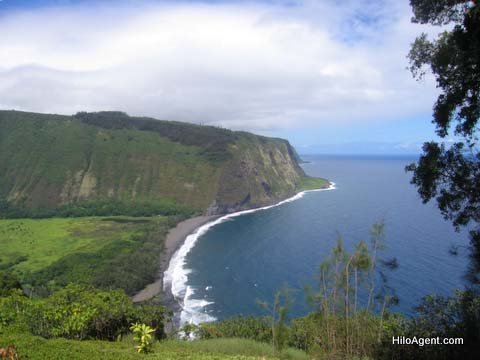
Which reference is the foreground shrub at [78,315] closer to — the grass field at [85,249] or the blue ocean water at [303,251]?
the blue ocean water at [303,251]

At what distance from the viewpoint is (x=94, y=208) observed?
5901 inches

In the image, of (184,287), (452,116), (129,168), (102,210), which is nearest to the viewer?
(452,116)

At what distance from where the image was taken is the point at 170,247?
100688 millimetres

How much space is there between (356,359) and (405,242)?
73617 millimetres

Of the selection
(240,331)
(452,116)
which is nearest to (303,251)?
(240,331)

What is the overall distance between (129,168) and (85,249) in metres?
79.0

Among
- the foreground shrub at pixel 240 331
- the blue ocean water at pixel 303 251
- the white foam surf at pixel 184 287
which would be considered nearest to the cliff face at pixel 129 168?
the blue ocean water at pixel 303 251

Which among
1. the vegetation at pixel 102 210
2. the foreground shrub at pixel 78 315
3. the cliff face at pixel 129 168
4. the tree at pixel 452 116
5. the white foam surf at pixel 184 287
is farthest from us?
the cliff face at pixel 129 168

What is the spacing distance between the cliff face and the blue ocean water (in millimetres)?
25691

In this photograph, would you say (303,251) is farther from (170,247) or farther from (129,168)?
(129,168)

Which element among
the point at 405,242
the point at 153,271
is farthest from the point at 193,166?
the point at 405,242

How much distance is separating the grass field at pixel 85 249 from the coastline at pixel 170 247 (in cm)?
160

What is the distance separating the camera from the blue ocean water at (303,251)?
196 feet

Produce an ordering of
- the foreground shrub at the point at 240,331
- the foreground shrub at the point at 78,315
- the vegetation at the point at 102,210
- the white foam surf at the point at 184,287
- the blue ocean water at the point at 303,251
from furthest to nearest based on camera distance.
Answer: the vegetation at the point at 102,210 → the blue ocean water at the point at 303,251 → the white foam surf at the point at 184,287 → the foreground shrub at the point at 240,331 → the foreground shrub at the point at 78,315
